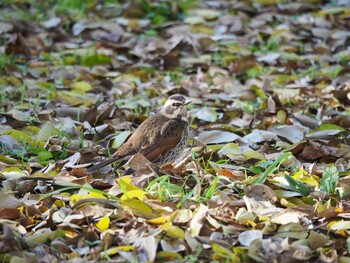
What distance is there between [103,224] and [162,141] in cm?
158

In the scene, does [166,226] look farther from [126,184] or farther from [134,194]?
[126,184]

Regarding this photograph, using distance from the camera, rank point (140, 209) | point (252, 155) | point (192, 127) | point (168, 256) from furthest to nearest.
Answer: point (192, 127) < point (252, 155) < point (140, 209) < point (168, 256)

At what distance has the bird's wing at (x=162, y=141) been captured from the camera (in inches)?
252

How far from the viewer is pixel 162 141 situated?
6445 millimetres

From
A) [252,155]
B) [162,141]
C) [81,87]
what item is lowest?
[81,87]

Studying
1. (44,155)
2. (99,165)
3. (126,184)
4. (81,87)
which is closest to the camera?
(126,184)

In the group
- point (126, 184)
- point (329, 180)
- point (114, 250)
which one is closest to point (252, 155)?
point (329, 180)

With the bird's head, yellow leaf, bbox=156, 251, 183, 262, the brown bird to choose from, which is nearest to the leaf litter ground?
yellow leaf, bbox=156, 251, 183, 262

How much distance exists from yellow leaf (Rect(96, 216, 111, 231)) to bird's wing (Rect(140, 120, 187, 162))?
1.39 meters

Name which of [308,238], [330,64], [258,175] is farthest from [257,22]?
[308,238]

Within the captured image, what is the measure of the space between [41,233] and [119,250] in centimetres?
57

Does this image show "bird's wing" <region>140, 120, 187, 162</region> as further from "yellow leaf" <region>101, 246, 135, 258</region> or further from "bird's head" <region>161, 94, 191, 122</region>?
"yellow leaf" <region>101, 246, 135, 258</region>

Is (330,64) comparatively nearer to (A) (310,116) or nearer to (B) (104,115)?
(A) (310,116)

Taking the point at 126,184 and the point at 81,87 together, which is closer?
the point at 126,184
